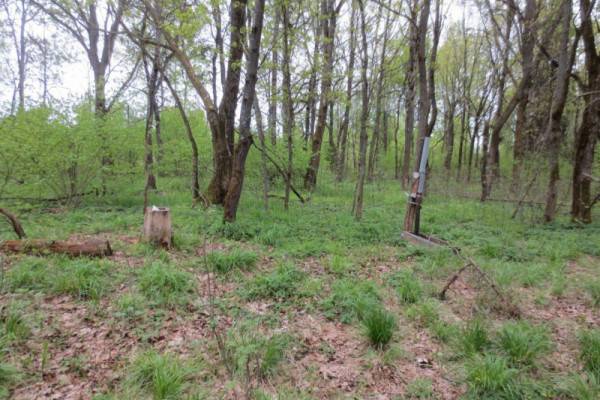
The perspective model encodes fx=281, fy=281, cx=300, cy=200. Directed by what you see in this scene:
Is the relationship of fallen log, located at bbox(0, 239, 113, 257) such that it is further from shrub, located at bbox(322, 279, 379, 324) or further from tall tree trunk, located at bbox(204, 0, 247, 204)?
tall tree trunk, located at bbox(204, 0, 247, 204)

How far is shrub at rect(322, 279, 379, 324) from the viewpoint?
9.86 feet

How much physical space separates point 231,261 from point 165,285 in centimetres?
92

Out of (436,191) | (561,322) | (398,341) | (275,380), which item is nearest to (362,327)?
(398,341)

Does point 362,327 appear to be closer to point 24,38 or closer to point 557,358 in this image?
point 557,358

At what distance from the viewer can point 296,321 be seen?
2.91 metres

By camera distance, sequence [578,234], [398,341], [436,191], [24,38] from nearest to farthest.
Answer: [398,341] → [578,234] → [436,191] → [24,38]

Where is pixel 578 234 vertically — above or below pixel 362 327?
above

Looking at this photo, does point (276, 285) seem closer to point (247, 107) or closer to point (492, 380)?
point (492, 380)

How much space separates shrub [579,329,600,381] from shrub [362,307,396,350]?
1.46 meters

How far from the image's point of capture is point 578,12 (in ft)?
23.3

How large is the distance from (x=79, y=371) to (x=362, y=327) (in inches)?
91.8

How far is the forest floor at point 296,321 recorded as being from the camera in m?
2.04

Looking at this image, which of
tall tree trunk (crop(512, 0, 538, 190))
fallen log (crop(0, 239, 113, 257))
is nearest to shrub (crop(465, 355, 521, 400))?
fallen log (crop(0, 239, 113, 257))

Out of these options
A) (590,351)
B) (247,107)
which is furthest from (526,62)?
(590,351)
